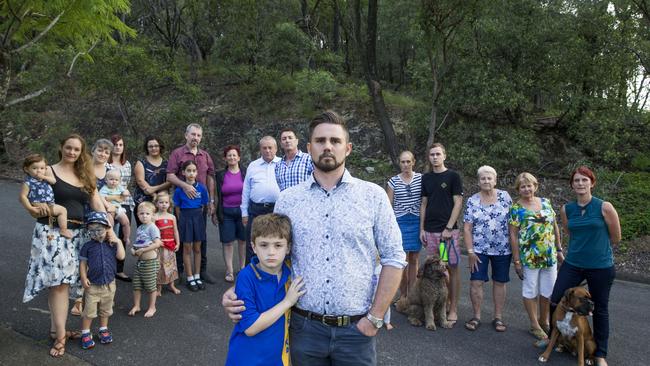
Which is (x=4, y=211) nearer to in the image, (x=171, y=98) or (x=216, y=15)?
(x=171, y=98)

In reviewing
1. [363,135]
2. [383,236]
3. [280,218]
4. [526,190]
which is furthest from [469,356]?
[363,135]

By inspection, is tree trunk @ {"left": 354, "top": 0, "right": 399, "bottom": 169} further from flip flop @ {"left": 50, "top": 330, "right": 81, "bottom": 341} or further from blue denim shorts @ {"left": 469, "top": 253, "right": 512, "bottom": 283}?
flip flop @ {"left": 50, "top": 330, "right": 81, "bottom": 341}

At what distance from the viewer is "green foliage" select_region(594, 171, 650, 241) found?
9016 millimetres

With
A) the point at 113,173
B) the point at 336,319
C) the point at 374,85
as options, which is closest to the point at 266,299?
the point at 336,319

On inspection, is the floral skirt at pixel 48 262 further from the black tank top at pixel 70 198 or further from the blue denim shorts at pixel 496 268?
the blue denim shorts at pixel 496 268

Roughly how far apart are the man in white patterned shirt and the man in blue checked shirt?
2643mm

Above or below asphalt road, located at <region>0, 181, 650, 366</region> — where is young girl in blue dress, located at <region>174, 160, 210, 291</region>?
above

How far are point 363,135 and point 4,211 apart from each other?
401 inches

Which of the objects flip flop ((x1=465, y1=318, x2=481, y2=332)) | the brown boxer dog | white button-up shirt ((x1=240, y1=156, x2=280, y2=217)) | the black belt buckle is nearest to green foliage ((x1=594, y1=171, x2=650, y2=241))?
flip flop ((x1=465, y1=318, x2=481, y2=332))

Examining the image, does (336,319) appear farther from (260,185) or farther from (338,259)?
(260,185)

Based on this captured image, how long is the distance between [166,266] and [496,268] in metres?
3.93

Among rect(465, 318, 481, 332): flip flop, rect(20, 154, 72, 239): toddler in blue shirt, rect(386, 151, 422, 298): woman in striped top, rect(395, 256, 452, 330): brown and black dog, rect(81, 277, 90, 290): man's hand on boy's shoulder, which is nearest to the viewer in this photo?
rect(20, 154, 72, 239): toddler in blue shirt

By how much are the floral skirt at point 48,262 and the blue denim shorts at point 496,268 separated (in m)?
4.16

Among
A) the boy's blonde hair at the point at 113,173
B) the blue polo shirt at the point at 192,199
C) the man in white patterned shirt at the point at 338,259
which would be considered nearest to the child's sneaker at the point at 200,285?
the blue polo shirt at the point at 192,199
